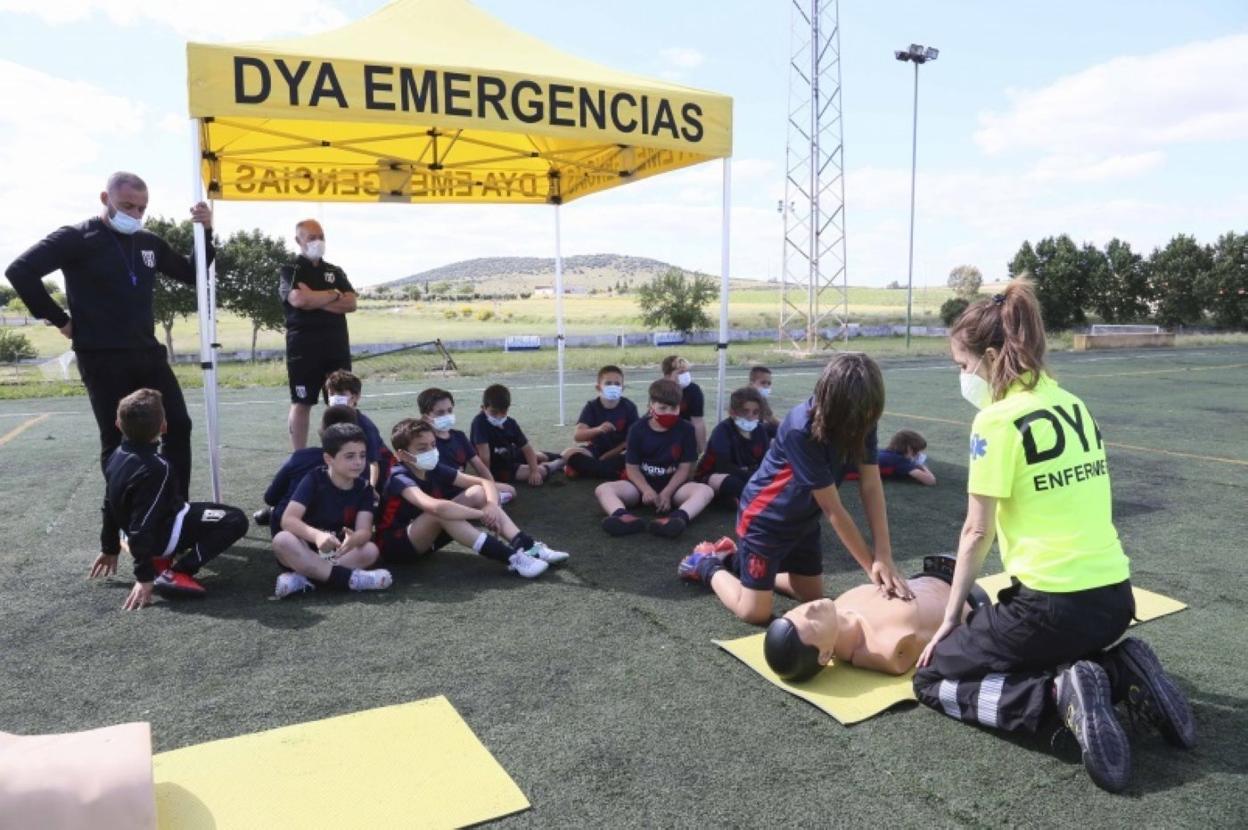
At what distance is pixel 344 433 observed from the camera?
4586mm

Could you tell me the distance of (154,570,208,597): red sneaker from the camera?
4.34m

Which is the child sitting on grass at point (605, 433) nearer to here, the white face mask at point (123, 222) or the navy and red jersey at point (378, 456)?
the navy and red jersey at point (378, 456)

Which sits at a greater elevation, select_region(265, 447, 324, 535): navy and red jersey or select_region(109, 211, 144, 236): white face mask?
select_region(109, 211, 144, 236): white face mask

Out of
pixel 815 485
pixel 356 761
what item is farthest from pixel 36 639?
pixel 815 485

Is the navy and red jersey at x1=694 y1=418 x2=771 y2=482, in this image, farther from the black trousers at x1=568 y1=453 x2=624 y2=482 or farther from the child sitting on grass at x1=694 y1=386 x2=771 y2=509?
the black trousers at x1=568 y1=453 x2=624 y2=482

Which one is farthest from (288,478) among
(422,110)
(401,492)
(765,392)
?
(765,392)

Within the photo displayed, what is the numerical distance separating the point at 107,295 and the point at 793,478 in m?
4.16

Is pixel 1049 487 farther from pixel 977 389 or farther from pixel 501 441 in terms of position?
pixel 501 441

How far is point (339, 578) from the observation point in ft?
14.9

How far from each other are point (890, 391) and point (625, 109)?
36.7 ft

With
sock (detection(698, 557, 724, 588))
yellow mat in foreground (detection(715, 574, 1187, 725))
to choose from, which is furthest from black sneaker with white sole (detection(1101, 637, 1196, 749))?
sock (detection(698, 557, 724, 588))

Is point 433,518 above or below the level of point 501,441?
below

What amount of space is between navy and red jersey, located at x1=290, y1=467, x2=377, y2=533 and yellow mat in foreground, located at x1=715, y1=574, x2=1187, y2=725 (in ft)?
7.46

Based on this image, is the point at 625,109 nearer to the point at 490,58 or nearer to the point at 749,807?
the point at 490,58
